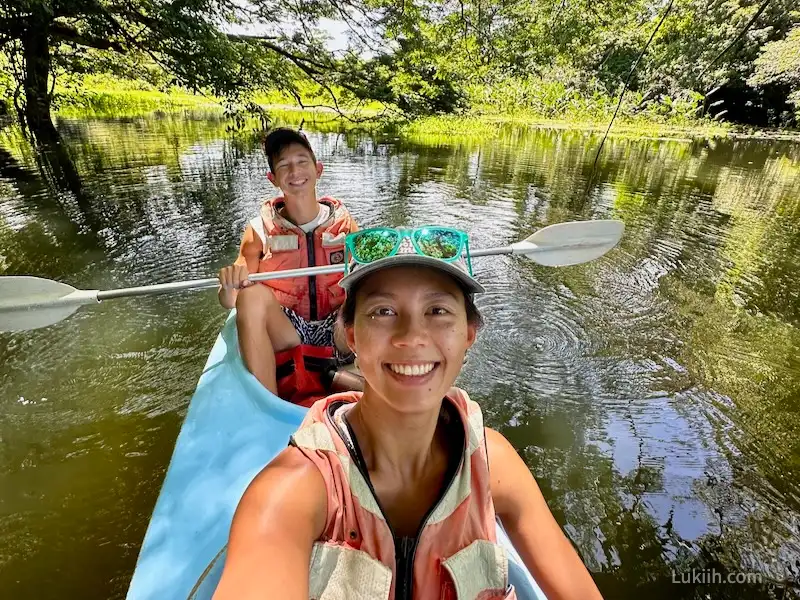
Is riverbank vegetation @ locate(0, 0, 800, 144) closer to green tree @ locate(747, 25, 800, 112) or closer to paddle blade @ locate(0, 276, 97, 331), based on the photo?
green tree @ locate(747, 25, 800, 112)

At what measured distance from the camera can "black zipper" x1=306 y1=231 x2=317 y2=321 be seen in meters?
2.78

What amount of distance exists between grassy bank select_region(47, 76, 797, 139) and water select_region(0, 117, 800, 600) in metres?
10.4

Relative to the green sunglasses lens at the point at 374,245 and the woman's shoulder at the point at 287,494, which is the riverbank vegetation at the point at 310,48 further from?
the woman's shoulder at the point at 287,494

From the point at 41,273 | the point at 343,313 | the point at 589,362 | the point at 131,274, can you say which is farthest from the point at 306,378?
the point at 41,273

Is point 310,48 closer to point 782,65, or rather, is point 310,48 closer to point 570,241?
point 570,241

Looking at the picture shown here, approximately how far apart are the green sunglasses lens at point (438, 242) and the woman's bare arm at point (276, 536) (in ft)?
1.71

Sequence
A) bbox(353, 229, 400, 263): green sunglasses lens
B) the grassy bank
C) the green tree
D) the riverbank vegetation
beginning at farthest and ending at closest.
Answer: the green tree < the grassy bank < the riverbank vegetation < bbox(353, 229, 400, 263): green sunglasses lens

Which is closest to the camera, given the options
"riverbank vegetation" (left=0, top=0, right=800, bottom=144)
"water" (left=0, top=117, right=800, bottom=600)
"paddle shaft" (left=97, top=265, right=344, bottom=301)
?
"water" (left=0, top=117, right=800, bottom=600)

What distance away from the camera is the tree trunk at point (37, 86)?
31.7ft

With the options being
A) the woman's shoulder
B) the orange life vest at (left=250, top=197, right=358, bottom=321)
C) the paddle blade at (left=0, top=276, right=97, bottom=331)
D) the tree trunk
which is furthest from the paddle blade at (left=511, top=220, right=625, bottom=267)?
the tree trunk

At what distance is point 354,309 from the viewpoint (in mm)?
1091

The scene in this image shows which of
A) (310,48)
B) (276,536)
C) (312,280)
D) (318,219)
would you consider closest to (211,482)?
(276,536)

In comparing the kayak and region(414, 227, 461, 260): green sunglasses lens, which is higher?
region(414, 227, 461, 260): green sunglasses lens

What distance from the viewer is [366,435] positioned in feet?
3.56
